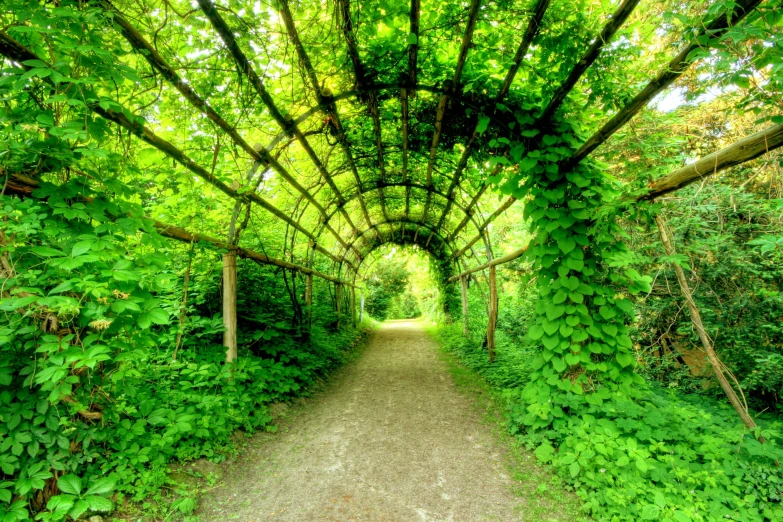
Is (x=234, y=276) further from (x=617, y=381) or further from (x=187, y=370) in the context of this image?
(x=617, y=381)

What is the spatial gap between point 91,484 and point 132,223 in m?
1.57

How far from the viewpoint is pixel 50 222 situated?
1709 mm

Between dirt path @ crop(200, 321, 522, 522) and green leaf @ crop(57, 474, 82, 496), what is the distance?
885 millimetres

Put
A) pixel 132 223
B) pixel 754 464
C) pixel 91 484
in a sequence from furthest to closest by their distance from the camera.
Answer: pixel 754 464
pixel 91 484
pixel 132 223

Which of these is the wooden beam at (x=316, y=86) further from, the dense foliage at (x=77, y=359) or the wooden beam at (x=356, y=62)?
the dense foliage at (x=77, y=359)

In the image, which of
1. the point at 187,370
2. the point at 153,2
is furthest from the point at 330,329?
the point at 153,2

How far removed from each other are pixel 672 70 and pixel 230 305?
4519 millimetres

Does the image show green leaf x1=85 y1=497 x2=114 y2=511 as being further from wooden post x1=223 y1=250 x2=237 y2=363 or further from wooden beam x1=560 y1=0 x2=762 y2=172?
wooden beam x1=560 y1=0 x2=762 y2=172

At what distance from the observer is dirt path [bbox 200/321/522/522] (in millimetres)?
2588

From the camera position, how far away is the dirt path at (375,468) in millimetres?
2588

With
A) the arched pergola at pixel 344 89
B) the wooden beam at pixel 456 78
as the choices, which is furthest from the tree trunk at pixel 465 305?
the wooden beam at pixel 456 78

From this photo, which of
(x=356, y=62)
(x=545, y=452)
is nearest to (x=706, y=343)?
(x=545, y=452)

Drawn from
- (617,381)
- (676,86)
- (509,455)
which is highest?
(676,86)

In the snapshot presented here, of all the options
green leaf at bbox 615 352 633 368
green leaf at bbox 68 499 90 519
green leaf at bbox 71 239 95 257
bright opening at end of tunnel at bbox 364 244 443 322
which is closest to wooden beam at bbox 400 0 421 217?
green leaf at bbox 71 239 95 257
